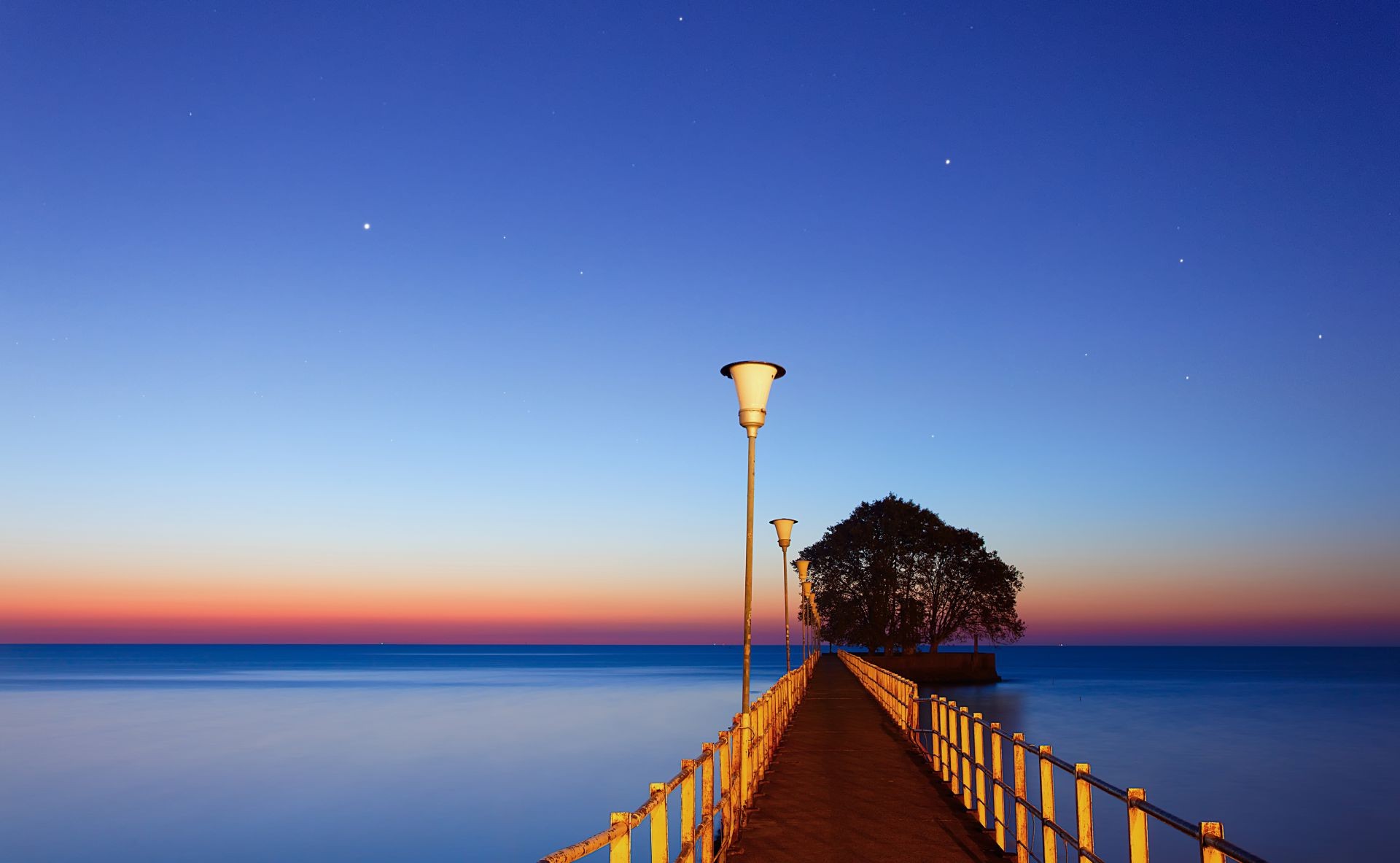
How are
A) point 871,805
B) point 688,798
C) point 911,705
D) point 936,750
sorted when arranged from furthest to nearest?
point 911,705
point 936,750
point 871,805
point 688,798

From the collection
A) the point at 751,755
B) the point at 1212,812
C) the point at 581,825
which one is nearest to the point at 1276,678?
the point at 1212,812

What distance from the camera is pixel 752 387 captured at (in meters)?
13.2

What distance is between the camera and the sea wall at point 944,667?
236 ft

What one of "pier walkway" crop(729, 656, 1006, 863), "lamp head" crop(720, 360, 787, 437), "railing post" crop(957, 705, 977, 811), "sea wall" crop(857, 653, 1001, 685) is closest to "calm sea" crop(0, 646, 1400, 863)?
"sea wall" crop(857, 653, 1001, 685)

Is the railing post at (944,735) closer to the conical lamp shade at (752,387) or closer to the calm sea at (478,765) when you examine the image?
the conical lamp shade at (752,387)

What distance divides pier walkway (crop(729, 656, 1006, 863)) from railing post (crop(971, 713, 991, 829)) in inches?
6.5

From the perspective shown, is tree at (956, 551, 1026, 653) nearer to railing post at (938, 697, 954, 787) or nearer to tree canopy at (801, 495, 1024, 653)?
tree canopy at (801, 495, 1024, 653)

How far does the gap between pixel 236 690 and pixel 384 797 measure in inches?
2581

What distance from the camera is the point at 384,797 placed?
29875 mm

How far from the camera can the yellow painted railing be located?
15.9 ft

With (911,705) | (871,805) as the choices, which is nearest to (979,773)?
(871,805)

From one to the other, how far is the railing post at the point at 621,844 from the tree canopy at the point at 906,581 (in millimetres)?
61443

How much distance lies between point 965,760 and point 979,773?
3.18 ft

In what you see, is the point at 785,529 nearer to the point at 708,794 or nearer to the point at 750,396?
the point at 750,396
